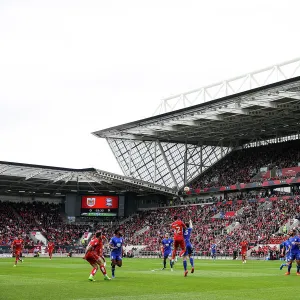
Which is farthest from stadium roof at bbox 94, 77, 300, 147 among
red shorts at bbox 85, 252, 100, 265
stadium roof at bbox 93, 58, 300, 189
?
red shorts at bbox 85, 252, 100, 265

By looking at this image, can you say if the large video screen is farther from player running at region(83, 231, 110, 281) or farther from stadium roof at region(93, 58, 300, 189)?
player running at region(83, 231, 110, 281)

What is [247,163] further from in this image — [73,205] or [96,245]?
[96,245]

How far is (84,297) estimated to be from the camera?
13945mm

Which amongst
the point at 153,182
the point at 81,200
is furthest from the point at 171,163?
the point at 81,200

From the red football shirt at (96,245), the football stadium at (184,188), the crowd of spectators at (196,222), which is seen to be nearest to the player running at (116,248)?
the red football shirt at (96,245)

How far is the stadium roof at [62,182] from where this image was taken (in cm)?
7031

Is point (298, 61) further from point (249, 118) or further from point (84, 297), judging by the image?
point (84, 297)

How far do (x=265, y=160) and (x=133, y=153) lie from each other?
1849cm

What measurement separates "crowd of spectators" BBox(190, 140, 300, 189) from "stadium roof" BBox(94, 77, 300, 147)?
6.54 feet

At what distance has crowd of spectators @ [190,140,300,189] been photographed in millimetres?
72000

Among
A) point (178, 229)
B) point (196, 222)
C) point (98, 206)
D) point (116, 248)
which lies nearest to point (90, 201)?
point (98, 206)

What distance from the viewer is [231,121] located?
64.0 metres

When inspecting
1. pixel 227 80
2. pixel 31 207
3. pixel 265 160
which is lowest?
pixel 31 207

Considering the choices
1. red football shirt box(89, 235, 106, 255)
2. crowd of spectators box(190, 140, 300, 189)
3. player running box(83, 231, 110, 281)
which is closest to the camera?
player running box(83, 231, 110, 281)
